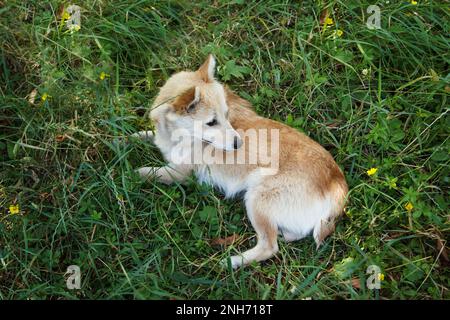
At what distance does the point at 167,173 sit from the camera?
389 cm

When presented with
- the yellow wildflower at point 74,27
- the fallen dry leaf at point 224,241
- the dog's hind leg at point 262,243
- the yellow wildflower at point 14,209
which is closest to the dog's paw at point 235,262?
the dog's hind leg at point 262,243

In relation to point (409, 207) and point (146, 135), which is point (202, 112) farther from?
point (409, 207)

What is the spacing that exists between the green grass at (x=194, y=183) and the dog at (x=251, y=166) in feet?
0.40

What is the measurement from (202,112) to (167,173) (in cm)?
59

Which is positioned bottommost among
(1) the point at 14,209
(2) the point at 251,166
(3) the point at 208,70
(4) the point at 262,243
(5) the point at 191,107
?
(4) the point at 262,243

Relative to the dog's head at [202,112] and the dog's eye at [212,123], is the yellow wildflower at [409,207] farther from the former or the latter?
the dog's eye at [212,123]

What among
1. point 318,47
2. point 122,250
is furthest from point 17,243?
point 318,47

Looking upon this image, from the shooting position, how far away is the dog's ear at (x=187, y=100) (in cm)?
349

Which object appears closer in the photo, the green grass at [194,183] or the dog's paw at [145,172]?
the green grass at [194,183]

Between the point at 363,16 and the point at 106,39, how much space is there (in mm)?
2126

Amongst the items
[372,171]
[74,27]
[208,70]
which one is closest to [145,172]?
[208,70]

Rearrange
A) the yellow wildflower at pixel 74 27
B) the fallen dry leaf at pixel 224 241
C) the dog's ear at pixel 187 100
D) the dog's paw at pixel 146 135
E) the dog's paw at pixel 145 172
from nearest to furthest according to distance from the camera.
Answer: the dog's ear at pixel 187 100, the fallen dry leaf at pixel 224 241, the dog's paw at pixel 145 172, the dog's paw at pixel 146 135, the yellow wildflower at pixel 74 27

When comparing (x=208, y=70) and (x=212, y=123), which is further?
(x=208, y=70)

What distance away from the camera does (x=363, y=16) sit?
4.27m
